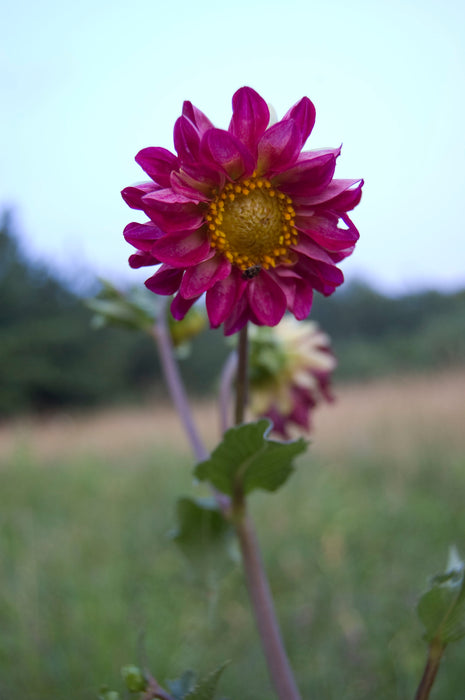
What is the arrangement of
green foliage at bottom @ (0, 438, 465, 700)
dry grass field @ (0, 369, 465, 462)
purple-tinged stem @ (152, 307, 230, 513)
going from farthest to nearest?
dry grass field @ (0, 369, 465, 462)
green foliage at bottom @ (0, 438, 465, 700)
purple-tinged stem @ (152, 307, 230, 513)

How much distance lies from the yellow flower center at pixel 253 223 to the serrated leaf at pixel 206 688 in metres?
0.31

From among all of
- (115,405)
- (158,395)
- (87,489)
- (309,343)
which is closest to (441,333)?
(158,395)

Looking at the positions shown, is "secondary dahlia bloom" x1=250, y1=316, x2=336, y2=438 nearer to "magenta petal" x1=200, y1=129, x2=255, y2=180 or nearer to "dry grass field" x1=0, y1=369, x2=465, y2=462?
"magenta petal" x1=200, y1=129, x2=255, y2=180

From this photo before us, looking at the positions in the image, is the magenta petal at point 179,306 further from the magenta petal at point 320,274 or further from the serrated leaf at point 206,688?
the serrated leaf at point 206,688

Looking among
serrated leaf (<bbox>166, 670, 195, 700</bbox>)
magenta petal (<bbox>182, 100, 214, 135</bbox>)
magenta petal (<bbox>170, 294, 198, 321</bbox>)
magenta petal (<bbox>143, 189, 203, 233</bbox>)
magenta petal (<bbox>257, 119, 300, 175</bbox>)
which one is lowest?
serrated leaf (<bbox>166, 670, 195, 700</bbox>)

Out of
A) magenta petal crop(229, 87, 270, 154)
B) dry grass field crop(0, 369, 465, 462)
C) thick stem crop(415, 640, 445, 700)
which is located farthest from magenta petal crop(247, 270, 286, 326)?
dry grass field crop(0, 369, 465, 462)

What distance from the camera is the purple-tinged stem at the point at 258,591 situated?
0.55m

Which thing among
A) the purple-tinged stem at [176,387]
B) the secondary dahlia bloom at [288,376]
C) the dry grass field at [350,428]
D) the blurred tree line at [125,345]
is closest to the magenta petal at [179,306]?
the purple-tinged stem at [176,387]

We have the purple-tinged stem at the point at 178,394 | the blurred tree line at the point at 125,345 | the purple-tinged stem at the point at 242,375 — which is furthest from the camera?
the blurred tree line at the point at 125,345

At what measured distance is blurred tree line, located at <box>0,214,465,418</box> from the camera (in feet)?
20.1

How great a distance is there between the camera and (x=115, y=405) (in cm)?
922

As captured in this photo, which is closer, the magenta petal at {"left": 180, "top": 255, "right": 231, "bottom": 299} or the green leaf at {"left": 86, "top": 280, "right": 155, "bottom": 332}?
the magenta petal at {"left": 180, "top": 255, "right": 231, "bottom": 299}

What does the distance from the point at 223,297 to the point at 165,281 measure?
0.05 m

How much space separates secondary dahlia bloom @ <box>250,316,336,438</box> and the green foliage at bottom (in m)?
0.25
